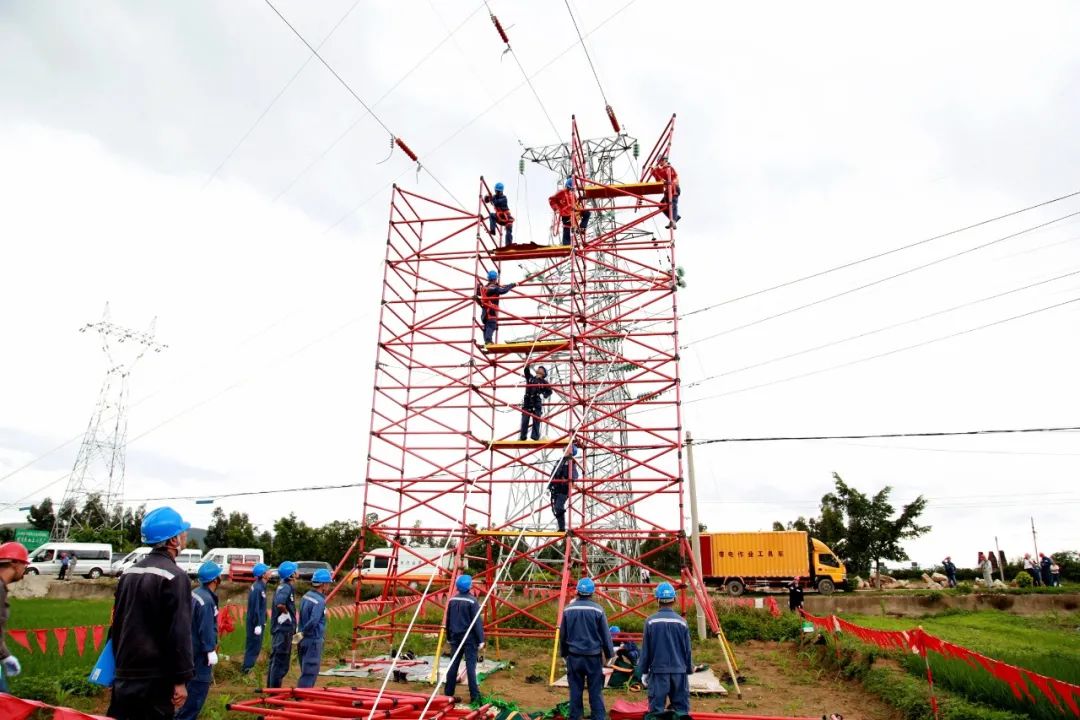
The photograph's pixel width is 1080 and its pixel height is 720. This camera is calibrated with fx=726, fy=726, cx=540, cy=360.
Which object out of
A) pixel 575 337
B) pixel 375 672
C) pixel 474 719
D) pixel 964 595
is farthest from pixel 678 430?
pixel 964 595

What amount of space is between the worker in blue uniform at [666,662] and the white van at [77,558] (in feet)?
106

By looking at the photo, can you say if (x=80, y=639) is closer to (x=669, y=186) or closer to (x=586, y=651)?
(x=586, y=651)

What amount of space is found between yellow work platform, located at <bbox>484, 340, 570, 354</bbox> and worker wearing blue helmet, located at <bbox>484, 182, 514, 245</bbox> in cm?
270

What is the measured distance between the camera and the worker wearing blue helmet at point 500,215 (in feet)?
56.3

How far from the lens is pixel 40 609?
19.5 metres

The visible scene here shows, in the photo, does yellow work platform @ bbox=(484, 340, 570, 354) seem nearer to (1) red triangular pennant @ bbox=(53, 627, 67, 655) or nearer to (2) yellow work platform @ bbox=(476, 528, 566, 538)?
(2) yellow work platform @ bbox=(476, 528, 566, 538)

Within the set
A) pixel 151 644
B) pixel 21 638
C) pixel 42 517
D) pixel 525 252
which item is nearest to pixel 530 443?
pixel 525 252

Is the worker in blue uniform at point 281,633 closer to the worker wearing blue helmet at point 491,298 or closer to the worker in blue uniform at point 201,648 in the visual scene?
the worker in blue uniform at point 201,648

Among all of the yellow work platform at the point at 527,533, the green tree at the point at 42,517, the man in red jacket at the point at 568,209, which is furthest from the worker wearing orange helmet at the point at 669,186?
the green tree at the point at 42,517

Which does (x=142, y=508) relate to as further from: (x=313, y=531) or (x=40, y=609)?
(x=40, y=609)

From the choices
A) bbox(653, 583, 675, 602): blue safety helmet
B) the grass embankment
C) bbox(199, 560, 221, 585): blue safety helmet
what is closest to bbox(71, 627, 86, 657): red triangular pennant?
bbox(199, 560, 221, 585): blue safety helmet

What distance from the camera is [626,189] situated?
16.5 m

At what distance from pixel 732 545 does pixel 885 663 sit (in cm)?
1929

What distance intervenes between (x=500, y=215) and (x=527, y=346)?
362 cm
